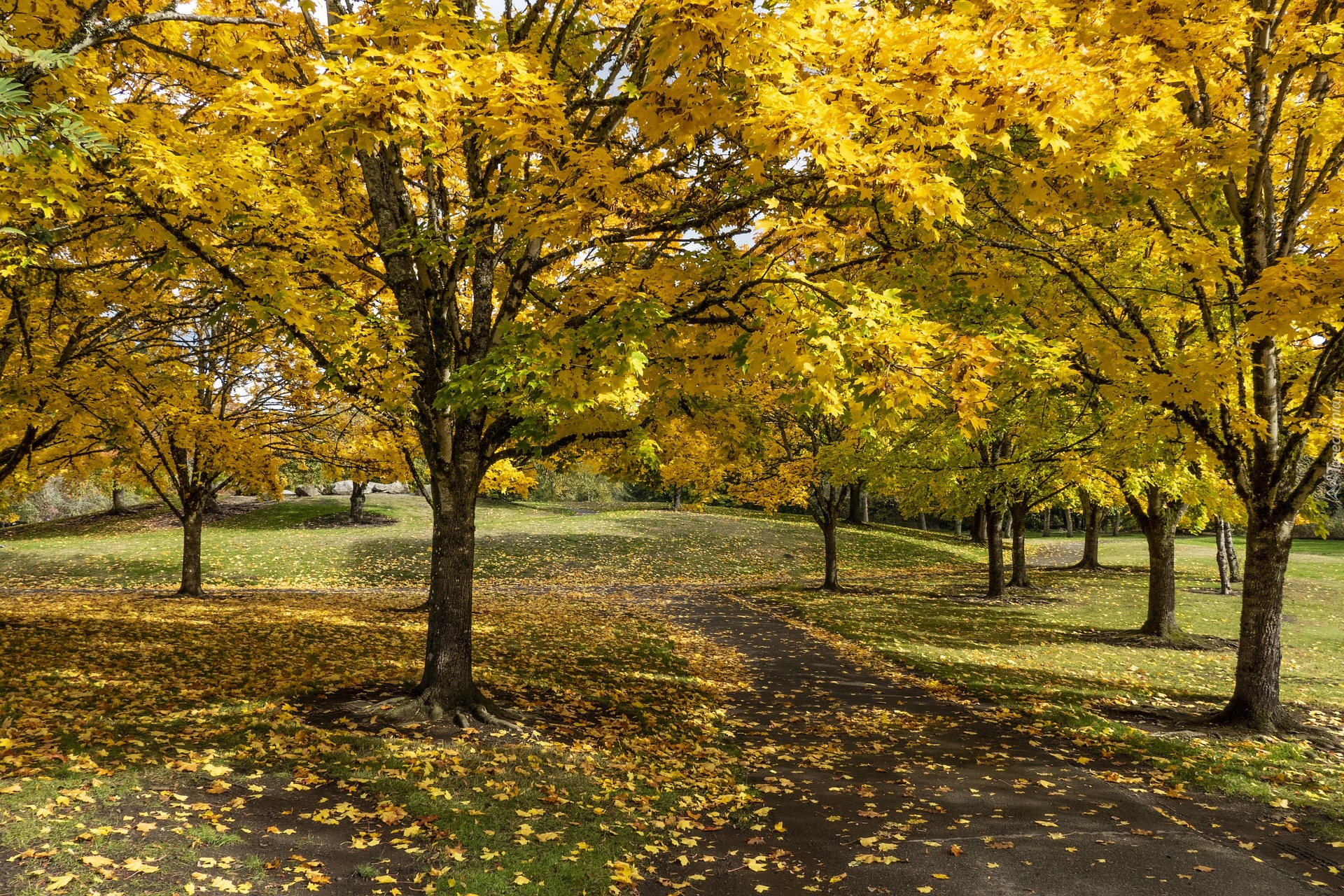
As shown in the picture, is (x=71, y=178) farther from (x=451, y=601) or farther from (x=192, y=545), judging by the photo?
(x=192, y=545)

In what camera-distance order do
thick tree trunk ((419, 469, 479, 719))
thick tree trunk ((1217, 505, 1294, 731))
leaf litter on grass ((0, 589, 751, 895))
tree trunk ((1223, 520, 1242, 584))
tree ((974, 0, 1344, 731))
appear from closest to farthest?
1. leaf litter on grass ((0, 589, 751, 895))
2. tree ((974, 0, 1344, 731))
3. thick tree trunk ((419, 469, 479, 719))
4. thick tree trunk ((1217, 505, 1294, 731))
5. tree trunk ((1223, 520, 1242, 584))

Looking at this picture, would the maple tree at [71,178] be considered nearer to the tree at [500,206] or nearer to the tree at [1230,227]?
the tree at [500,206]

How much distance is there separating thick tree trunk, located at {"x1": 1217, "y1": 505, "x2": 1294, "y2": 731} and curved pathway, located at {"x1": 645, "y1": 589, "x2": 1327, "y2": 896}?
2.55 m

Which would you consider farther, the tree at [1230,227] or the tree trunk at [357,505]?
the tree trunk at [357,505]

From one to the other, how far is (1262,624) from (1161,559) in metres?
8.25

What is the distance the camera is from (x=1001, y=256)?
30.3 feet

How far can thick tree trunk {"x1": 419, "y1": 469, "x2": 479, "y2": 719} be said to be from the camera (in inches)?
305

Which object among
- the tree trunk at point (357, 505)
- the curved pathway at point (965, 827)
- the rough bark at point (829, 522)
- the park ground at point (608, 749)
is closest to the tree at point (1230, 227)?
the park ground at point (608, 749)

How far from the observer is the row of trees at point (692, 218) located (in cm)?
508

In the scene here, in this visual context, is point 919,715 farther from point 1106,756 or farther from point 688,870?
point 688,870

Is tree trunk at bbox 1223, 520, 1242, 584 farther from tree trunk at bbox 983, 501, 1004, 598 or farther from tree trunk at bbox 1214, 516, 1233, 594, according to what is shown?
tree trunk at bbox 983, 501, 1004, 598

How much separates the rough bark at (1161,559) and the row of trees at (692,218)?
5923 mm

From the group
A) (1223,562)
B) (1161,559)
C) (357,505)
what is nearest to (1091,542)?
(1223,562)

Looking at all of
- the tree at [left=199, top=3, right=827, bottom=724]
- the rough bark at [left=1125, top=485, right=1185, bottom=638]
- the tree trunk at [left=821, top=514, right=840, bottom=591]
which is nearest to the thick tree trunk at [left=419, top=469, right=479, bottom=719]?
the tree at [left=199, top=3, right=827, bottom=724]
